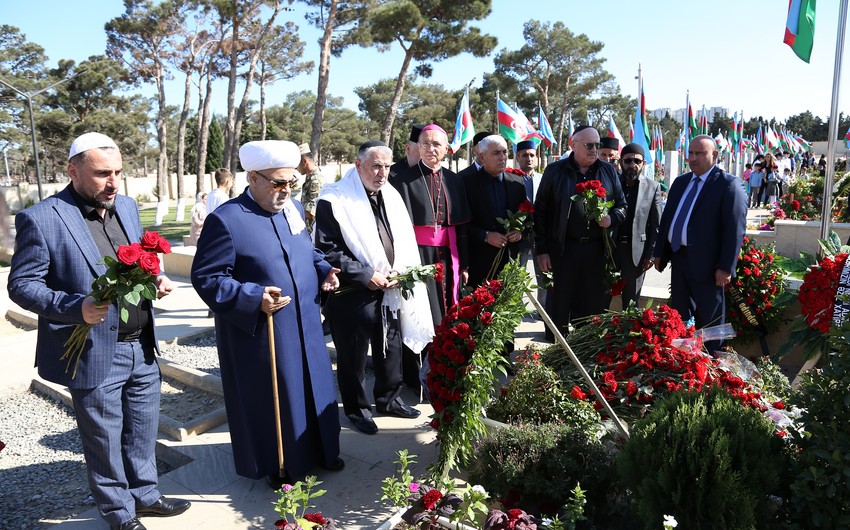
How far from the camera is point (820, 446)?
2.17 m

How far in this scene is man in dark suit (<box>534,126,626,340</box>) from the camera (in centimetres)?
514

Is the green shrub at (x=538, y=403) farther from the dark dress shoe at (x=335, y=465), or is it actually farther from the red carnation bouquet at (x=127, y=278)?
the red carnation bouquet at (x=127, y=278)

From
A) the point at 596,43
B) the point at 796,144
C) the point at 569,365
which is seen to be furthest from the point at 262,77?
the point at 569,365

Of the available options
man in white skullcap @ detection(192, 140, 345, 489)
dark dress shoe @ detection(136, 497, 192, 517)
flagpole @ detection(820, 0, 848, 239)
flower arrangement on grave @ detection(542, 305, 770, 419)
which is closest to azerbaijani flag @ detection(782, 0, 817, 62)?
flagpole @ detection(820, 0, 848, 239)

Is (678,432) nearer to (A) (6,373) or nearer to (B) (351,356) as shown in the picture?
(B) (351,356)

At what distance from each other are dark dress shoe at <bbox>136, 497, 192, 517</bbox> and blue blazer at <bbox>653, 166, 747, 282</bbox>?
411cm

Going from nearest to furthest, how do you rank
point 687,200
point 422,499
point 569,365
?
point 422,499
point 569,365
point 687,200

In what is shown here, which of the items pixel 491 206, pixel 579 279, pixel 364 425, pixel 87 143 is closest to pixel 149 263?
pixel 87 143

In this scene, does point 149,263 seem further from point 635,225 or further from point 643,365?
point 635,225

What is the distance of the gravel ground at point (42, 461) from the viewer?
3.38 metres

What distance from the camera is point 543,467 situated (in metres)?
2.82

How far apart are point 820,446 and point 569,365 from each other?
199cm

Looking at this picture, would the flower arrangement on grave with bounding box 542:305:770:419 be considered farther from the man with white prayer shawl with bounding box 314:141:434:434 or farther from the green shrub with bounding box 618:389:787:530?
the man with white prayer shawl with bounding box 314:141:434:434

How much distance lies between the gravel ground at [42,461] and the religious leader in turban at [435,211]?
213cm
